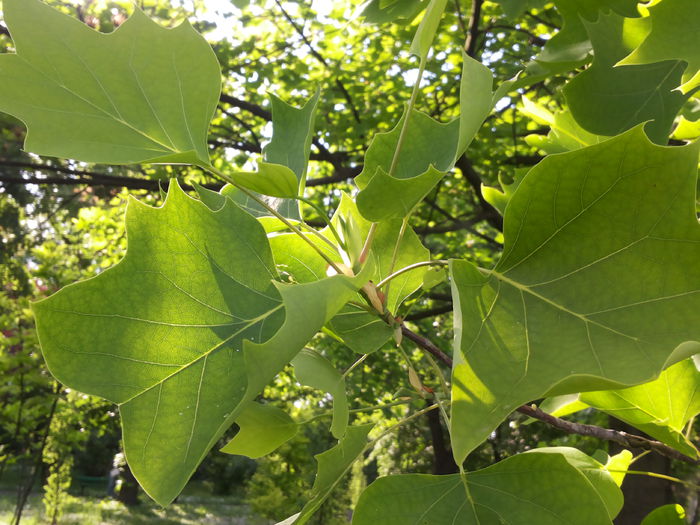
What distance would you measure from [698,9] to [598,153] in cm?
29

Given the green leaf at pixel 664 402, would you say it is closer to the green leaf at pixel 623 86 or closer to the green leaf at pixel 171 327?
the green leaf at pixel 623 86

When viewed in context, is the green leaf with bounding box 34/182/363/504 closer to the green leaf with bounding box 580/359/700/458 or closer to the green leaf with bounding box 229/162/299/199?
the green leaf with bounding box 229/162/299/199

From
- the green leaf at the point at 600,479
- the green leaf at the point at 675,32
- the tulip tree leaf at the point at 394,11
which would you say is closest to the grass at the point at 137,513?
the tulip tree leaf at the point at 394,11

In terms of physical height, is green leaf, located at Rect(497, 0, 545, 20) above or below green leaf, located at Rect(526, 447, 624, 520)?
above

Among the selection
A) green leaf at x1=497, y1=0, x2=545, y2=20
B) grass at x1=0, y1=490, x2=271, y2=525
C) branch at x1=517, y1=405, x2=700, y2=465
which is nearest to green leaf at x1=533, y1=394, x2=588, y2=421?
branch at x1=517, y1=405, x2=700, y2=465

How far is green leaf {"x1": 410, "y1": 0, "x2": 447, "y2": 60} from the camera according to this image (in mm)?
618

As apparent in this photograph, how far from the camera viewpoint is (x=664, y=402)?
0.98m

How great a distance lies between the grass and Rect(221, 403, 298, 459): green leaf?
1066cm

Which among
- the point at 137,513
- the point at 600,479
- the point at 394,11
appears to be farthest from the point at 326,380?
the point at 137,513

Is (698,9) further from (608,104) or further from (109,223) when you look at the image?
(109,223)

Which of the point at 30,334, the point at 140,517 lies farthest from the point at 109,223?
the point at 140,517

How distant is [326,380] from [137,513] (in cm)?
1462

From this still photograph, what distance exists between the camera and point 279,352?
20.3 inches

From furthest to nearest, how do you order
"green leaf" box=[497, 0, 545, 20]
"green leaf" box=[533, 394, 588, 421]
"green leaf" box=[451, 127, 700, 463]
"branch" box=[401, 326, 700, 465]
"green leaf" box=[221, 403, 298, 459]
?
1. "green leaf" box=[497, 0, 545, 20]
2. "green leaf" box=[533, 394, 588, 421]
3. "branch" box=[401, 326, 700, 465]
4. "green leaf" box=[221, 403, 298, 459]
5. "green leaf" box=[451, 127, 700, 463]
